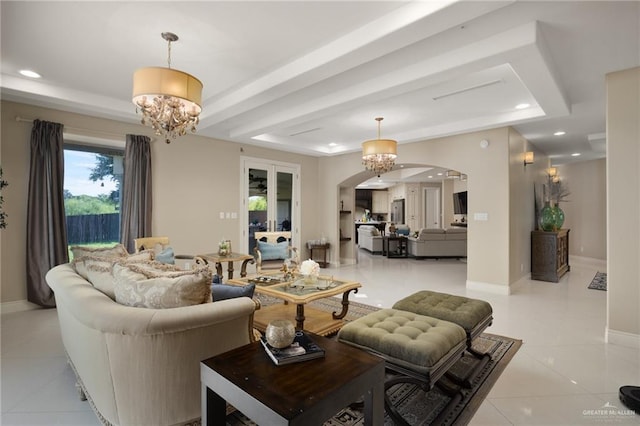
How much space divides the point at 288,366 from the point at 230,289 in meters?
0.86

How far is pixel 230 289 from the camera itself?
83.5 inches

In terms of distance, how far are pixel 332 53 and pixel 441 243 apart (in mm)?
7001

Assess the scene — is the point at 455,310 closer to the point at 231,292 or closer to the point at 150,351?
the point at 231,292

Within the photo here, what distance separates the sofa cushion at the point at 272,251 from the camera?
17.5 ft

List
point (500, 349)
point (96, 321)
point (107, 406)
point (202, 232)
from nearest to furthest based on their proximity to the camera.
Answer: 1. point (96, 321)
2. point (107, 406)
3. point (500, 349)
4. point (202, 232)

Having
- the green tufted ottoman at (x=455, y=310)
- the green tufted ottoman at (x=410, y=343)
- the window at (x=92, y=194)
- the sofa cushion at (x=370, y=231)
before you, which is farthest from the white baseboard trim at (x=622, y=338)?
the sofa cushion at (x=370, y=231)

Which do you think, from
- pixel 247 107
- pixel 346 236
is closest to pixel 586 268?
pixel 346 236

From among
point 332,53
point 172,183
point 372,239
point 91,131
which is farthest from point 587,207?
point 91,131

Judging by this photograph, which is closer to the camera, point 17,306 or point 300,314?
point 300,314

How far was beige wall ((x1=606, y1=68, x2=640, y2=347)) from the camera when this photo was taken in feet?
10.1

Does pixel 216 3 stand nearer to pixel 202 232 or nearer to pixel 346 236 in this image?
pixel 202 232

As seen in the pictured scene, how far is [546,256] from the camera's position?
6.04 metres

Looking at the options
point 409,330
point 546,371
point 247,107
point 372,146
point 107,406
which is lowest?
point 546,371

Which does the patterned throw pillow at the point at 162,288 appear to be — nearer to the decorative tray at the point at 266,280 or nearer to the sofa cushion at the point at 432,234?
the decorative tray at the point at 266,280
